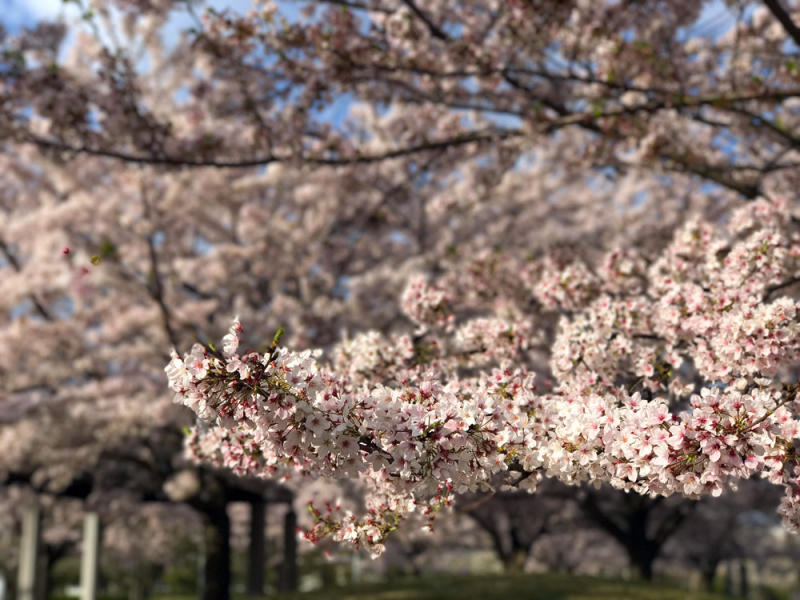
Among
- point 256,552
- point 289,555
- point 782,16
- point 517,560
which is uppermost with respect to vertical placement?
point 782,16

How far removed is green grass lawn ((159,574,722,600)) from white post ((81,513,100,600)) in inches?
145

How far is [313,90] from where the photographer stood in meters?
7.38

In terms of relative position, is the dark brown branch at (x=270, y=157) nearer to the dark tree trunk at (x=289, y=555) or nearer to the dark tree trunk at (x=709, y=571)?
the dark tree trunk at (x=289, y=555)

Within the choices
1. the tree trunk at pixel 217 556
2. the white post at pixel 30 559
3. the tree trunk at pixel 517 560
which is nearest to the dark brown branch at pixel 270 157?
the tree trunk at pixel 217 556

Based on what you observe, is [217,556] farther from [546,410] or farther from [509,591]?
[546,410]

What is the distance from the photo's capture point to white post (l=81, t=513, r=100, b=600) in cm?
1309

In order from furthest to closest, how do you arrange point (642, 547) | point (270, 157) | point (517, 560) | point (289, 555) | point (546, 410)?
1. point (517, 560)
2. point (642, 547)
3. point (289, 555)
4. point (270, 157)
5. point (546, 410)

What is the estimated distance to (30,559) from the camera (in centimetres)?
1316

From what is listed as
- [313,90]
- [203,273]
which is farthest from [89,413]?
[313,90]

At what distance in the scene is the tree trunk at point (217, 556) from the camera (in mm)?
13891

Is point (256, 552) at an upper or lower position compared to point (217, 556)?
lower

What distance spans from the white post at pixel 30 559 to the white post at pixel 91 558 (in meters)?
0.95

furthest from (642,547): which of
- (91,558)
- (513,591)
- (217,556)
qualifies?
(91,558)

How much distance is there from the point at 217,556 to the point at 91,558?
2.52 metres
